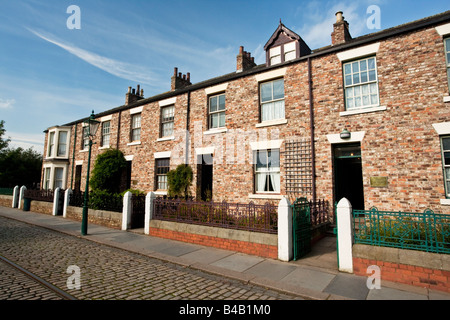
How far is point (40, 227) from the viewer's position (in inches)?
466

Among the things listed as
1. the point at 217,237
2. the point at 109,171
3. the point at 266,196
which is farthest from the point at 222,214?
the point at 109,171

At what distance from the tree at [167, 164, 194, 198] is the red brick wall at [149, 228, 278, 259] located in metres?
3.50

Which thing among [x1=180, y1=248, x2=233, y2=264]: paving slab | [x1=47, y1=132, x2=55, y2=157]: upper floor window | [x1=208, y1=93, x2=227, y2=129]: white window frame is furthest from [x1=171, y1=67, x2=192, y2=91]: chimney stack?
[x1=47, y1=132, x2=55, y2=157]: upper floor window

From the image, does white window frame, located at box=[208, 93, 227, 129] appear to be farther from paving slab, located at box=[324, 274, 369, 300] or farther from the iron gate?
paving slab, located at box=[324, 274, 369, 300]

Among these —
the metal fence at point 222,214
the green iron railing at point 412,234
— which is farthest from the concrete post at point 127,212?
the green iron railing at point 412,234

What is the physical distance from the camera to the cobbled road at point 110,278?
4.50 metres

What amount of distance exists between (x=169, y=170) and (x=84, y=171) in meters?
9.17

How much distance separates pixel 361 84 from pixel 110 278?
10030 mm

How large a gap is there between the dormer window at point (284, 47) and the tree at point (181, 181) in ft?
21.9

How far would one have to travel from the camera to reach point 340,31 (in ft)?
34.0

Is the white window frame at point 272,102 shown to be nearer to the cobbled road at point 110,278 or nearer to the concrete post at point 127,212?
the concrete post at point 127,212

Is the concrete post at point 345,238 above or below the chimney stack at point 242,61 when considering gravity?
below
